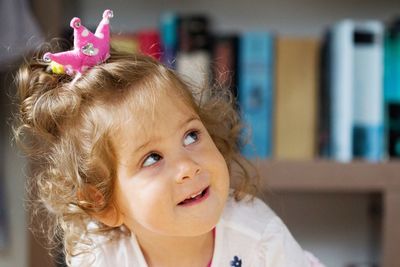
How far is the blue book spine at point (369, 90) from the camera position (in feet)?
4.99

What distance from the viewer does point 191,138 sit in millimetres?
861

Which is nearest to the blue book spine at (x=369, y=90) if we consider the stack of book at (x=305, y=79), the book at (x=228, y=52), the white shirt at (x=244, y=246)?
the stack of book at (x=305, y=79)

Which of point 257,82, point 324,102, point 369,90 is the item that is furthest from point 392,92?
point 257,82

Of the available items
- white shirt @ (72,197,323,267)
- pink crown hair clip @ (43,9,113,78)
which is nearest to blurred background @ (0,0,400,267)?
white shirt @ (72,197,323,267)

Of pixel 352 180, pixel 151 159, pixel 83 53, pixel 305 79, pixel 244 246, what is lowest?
pixel 352 180

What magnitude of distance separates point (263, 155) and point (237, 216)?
57 cm

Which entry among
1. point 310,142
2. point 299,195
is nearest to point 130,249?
point 310,142

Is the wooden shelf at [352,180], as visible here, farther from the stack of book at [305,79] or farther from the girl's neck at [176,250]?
the girl's neck at [176,250]

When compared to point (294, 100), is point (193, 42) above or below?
above

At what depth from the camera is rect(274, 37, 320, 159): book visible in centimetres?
159

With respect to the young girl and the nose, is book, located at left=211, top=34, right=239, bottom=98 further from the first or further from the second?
the nose

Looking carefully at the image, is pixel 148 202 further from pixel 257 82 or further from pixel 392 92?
pixel 392 92

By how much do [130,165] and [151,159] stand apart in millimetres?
32

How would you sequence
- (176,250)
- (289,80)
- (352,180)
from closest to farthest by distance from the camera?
1. (176,250)
2. (352,180)
3. (289,80)
